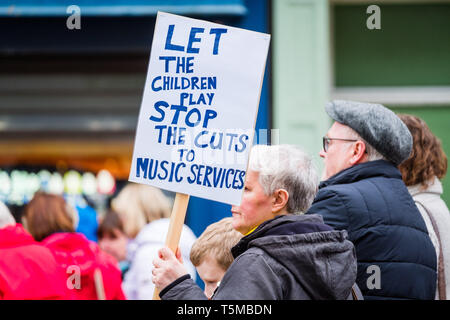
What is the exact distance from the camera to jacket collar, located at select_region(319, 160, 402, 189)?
3240 millimetres

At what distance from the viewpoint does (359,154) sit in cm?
331

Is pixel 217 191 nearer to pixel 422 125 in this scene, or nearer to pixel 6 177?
pixel 422 125

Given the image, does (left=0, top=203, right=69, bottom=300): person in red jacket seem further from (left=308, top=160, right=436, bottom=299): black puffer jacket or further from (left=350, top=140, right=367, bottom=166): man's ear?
(left=350, top=140, right=367, bottom=166): man's ear

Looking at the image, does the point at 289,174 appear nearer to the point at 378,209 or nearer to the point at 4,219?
the point at 378,209

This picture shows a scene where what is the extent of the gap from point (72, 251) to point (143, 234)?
981mm

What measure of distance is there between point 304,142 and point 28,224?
291 centimetres

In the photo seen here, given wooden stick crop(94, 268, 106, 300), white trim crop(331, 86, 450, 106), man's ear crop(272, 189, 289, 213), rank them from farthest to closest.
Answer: white trim crop(331, 86, 450, 106) → wooden stick crop(94, 268, 106, 300) → man's ear crop(272, 189, 289, 213)

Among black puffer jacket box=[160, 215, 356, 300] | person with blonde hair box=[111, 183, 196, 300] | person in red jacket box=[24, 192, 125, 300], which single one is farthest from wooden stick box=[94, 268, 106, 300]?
black puffer jacket box=[160, 215, 356, 300]

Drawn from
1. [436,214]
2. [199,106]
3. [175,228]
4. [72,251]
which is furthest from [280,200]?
[72,251]

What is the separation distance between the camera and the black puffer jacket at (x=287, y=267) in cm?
236

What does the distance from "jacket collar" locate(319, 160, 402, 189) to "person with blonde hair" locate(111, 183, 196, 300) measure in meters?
2.05

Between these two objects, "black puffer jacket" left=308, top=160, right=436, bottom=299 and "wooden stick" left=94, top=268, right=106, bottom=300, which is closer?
"black puffer jacket" left=308, top=160, right=436, bottom=299

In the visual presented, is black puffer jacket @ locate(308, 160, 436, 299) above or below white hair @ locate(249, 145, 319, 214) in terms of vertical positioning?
below

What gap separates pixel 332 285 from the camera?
246 centimetres
